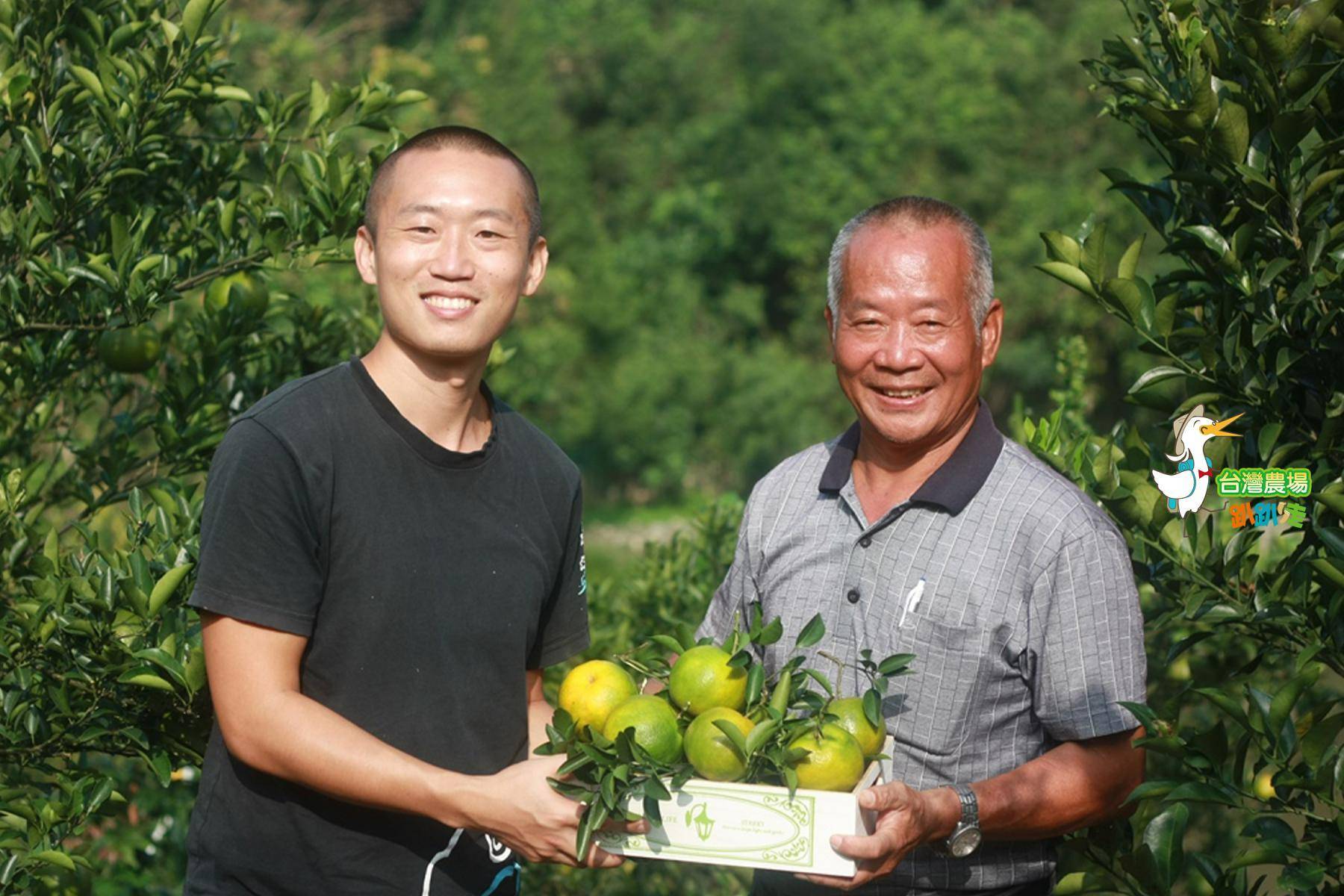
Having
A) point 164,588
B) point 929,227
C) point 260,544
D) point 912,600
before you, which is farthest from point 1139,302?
point 164,588

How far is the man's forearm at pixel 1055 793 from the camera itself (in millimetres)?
2637

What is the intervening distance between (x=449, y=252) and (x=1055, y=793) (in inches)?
56.9

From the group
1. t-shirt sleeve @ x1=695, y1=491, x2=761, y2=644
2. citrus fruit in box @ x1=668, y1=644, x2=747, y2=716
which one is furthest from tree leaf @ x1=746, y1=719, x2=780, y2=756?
t-shirt sleeve @ x1=695, y1=491, x2=761, y2=644

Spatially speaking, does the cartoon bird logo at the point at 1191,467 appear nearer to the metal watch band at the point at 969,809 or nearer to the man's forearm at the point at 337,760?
the metal watch band at the point at 969,809

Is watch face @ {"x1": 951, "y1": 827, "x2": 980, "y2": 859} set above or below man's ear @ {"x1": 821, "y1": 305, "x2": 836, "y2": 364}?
below

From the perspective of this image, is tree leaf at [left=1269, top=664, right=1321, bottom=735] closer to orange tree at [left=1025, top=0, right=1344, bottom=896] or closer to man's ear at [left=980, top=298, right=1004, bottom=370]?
orange tree at [left=1025, top=0, right=1344, bottom=896]

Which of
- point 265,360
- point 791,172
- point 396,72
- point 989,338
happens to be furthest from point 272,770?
point 791,172

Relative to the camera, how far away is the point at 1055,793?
8.85 feet

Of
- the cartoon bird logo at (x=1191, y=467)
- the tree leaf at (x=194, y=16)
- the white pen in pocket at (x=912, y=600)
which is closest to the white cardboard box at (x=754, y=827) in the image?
the white pen in pocket at (x=912, y=600)

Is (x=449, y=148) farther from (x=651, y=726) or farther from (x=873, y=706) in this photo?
(x=873, y=706)

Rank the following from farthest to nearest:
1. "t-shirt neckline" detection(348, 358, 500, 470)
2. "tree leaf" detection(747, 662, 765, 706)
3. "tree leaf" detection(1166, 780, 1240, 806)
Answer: "t-shirt neckline" detection(348, 358, 500, 470), "tree leaf" detection(747, 662, 765, 706), "tree leaf" detection(1166, 780, 1240, 806)

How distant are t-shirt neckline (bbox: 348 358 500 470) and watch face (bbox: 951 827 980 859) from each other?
1076mm

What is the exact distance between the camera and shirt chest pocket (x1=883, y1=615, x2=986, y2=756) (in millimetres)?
2760

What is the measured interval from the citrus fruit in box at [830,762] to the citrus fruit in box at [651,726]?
0.65 feet
